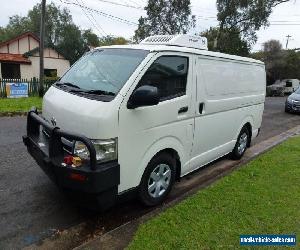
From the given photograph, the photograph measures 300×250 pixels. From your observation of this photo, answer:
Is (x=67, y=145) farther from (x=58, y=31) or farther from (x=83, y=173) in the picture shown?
(x=58, y=31)

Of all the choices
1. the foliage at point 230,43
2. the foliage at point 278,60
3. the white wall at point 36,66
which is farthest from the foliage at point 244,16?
the white wall at point 36,66

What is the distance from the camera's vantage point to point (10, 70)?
33.0m

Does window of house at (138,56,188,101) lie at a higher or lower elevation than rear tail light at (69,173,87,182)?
higher

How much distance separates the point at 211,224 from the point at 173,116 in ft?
4.61

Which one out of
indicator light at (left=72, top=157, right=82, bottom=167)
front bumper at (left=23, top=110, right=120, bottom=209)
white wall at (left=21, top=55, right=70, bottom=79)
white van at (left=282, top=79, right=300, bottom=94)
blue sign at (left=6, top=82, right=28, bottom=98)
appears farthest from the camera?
white van at (left=282, top=79, right=300, bottom=94)

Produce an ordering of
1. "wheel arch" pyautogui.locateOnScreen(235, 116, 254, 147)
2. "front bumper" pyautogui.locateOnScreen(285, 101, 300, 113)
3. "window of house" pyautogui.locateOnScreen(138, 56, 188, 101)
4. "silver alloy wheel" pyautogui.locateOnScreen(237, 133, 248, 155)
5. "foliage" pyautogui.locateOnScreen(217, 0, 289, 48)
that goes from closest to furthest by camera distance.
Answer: "window of house" pyautogui.locateOnScreen(138, 56, 188, 101) → "wheel arch" pyautogui.locateOnScreen(235, 116, 254, 147) → "silver alloy wheel" pyautogui.locateOnScreen(237, 133, 248, 155) → "front bumper" pyautogui.locateOnScreen(285, 101, 300, 113) → "foliage" pyautogui.locateOnScreen(217, 0, 289, 48)

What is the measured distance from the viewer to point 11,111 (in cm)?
1168

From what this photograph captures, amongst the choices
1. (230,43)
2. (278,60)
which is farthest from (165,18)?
(278,60)

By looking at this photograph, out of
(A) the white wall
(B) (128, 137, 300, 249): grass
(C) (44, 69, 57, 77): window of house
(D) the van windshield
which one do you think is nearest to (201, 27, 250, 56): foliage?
(A) the white wall

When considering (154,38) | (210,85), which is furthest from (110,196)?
(154,38)

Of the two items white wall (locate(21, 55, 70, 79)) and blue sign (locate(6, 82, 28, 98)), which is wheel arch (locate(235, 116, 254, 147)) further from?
white wall (locate(21, 55, 70, 79))

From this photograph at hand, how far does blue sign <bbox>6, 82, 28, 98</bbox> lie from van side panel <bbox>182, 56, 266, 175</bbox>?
13.4 m

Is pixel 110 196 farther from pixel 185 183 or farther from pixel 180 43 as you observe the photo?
pixel 180 43

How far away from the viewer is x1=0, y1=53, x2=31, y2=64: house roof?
100ft
